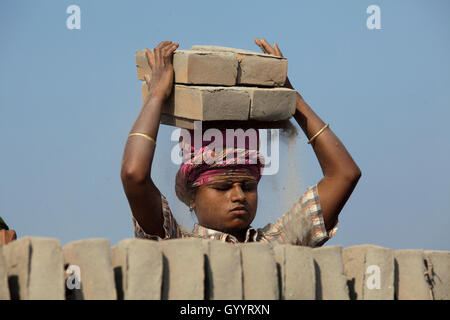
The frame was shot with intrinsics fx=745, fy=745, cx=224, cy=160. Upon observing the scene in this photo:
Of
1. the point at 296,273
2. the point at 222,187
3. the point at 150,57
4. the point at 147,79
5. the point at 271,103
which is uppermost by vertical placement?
the point at 150,57

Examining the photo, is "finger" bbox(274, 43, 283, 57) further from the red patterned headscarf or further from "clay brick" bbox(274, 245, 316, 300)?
"clay brick" bbox(274, 245, 316, 300)

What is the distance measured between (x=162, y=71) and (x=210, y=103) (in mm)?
434

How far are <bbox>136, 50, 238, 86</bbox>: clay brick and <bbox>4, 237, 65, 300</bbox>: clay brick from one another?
61.8 inches

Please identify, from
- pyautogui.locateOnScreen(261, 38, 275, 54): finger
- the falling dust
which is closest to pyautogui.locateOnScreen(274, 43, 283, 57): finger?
pyautogui.locateOnScreen(261, 38, 275, 54): finger

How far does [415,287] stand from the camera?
428 centimetres

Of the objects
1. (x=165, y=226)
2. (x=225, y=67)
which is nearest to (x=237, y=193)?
(x=165, y=226)

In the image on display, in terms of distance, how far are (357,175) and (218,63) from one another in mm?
1207

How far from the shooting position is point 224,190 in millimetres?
4789

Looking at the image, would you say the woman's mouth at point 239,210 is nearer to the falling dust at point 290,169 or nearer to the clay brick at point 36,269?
the falling dust at point 290,169

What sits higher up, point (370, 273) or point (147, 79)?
point (147, 79)

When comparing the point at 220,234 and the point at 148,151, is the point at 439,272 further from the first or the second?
the point at 148,151

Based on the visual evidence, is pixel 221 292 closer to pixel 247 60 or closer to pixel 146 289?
pixel 146 289

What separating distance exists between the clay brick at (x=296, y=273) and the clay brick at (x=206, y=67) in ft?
4.13

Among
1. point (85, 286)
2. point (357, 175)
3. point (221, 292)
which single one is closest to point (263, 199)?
point (357, 175)
